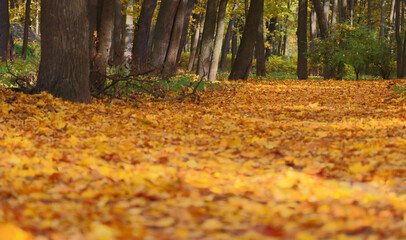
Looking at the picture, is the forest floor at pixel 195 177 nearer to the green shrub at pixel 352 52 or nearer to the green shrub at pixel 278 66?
the green shrub at pixel 352 52

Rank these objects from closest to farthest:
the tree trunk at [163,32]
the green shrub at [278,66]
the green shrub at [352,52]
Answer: the tree trunk at [163,32] → the green shrub at [352,52] → the green shrub at [278,66]

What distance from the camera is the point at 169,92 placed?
484 inches

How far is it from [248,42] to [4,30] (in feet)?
33.2

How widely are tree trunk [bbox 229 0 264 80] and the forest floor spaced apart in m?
10.5

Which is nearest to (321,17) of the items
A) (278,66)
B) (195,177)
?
(278,66)

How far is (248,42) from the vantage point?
18.2 m

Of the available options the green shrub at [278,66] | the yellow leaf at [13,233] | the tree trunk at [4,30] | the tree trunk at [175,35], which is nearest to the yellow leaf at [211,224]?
the yellow leaf at [13,233]

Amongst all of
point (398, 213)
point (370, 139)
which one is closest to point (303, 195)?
point (398, 213)

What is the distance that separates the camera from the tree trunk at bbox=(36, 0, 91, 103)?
8727 millimetres

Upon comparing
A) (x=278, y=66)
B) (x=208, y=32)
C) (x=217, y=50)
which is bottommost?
(x=217, y=50)

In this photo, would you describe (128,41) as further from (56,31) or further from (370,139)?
(370,139)

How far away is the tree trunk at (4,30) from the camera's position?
18491 millimetres

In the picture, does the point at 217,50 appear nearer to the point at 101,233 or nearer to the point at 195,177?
the point at 195,177

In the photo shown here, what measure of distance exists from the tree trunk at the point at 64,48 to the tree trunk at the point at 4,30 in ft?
35.6
